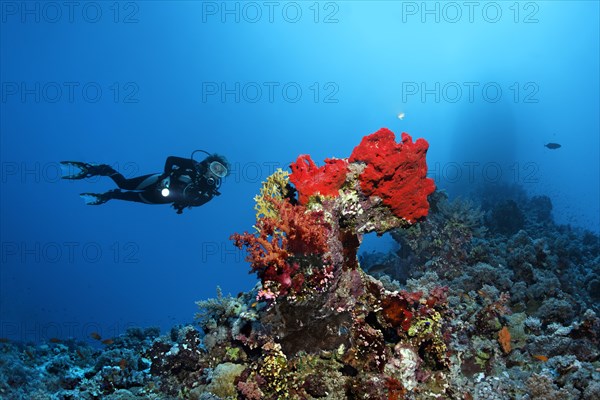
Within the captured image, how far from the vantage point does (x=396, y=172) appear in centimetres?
609

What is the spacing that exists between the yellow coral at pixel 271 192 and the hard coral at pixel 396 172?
3.95 feet

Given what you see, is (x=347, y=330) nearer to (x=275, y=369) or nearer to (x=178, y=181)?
(x=275, y=369)

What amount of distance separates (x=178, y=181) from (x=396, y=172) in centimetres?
765

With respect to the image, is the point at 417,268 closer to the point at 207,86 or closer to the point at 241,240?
the point at 241,240

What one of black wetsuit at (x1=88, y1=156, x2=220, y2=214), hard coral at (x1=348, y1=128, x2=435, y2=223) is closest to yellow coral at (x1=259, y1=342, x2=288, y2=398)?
hard coral at (x1=348, y1=128, x2=435, y2=223)

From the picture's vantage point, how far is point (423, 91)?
10538 cm

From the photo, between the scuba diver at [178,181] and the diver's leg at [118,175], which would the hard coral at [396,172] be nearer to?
the scuba diver at [178,181]

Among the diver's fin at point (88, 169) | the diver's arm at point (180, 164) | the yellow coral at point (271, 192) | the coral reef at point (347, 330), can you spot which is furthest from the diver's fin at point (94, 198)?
the yellow coral at point (271, 192)

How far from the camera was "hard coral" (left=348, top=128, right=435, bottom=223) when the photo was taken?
238 inches

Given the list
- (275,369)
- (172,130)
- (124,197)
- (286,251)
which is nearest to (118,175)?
(124,197)

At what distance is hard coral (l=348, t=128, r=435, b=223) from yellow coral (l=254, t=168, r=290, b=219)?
3.95ft

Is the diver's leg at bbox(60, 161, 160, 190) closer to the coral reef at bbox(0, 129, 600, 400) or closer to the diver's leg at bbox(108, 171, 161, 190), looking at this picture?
the diver's leg at bbox(108, 171, 161, 190)

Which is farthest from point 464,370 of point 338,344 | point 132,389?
point 132,389

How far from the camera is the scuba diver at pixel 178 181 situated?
11188 millimetres
